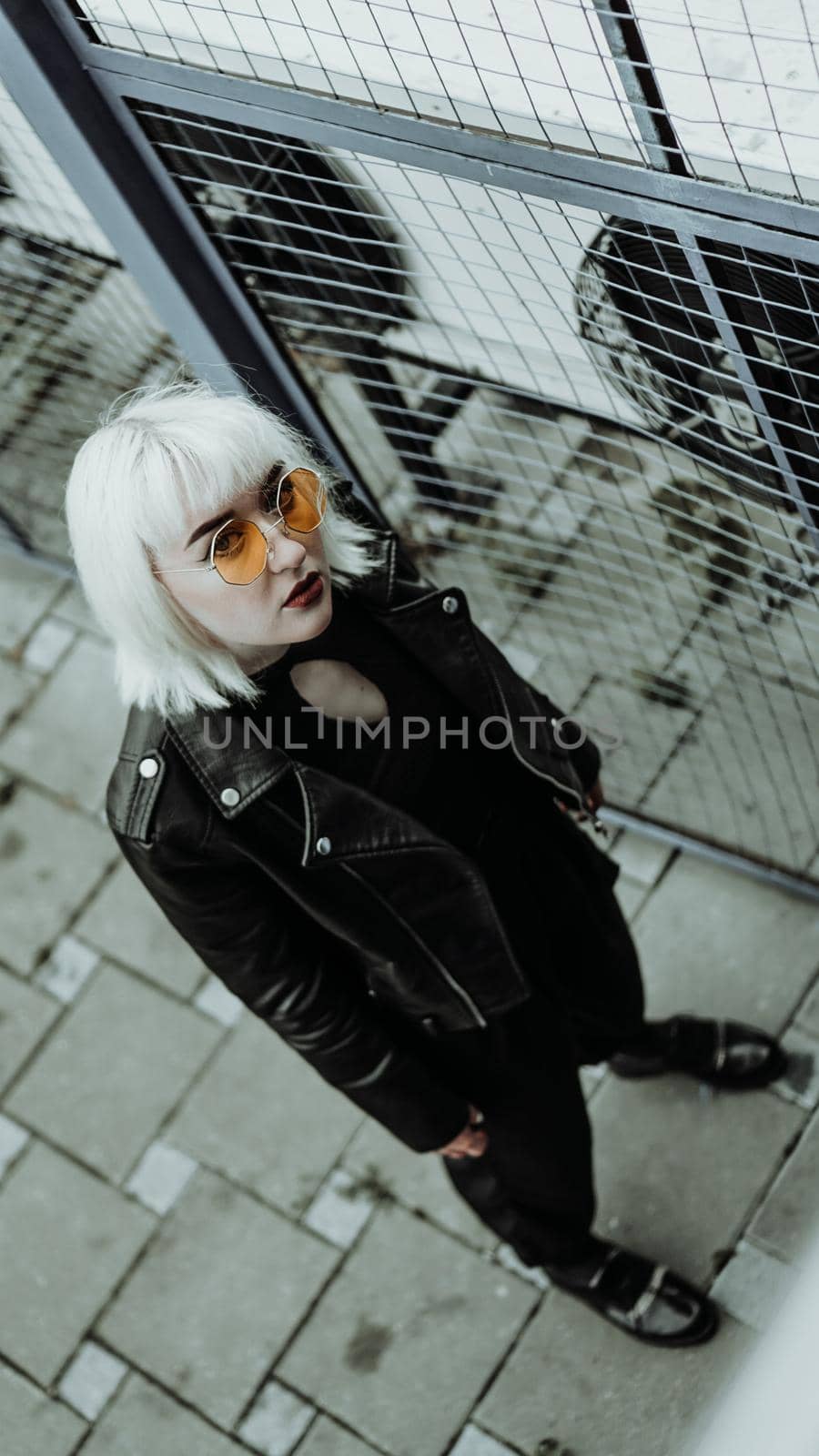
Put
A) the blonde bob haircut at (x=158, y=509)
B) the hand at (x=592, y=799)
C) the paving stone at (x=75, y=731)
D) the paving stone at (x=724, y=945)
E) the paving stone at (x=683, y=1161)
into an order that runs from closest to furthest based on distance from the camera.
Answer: the blonde bob haircut at (x=158, y=509) < the hand at (x=592, y=799) < the paving stone at (x=683, y=1161) < the paving stone at (x=724, y=945) < the paving stone at (x=75, y=731)

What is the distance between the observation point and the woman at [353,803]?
196cm

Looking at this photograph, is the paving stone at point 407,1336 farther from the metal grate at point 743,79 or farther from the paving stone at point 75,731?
the metal grate at point 743,79

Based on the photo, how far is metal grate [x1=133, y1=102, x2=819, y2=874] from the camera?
256cm

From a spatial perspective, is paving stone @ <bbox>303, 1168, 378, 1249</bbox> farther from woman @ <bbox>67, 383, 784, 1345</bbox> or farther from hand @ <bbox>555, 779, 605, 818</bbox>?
hand @ <bbox>555, 779, 605, 818</bbox>

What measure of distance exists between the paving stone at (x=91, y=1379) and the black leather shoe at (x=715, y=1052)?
1.62 metres

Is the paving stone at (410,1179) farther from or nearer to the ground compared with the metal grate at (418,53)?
nearer to the ground

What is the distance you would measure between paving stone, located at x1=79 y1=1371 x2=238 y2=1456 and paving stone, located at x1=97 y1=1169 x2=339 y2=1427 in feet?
0.11

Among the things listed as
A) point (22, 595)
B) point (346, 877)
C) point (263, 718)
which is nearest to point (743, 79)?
point (263, 718)

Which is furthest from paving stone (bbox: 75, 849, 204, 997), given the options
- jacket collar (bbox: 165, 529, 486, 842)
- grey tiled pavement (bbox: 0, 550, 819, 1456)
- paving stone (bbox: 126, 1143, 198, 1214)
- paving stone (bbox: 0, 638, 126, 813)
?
jacket collar (bbox: 165, 529, 486, 842)

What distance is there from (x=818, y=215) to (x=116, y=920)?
3250 millimetres

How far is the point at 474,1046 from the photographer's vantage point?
261 cm

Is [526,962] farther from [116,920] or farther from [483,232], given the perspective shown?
[116,920]

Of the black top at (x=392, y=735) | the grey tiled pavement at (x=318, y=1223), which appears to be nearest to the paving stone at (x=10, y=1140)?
the grey tiled pavement at (x=318, y=1223)

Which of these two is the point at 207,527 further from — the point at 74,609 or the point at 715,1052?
the point at 74,609
